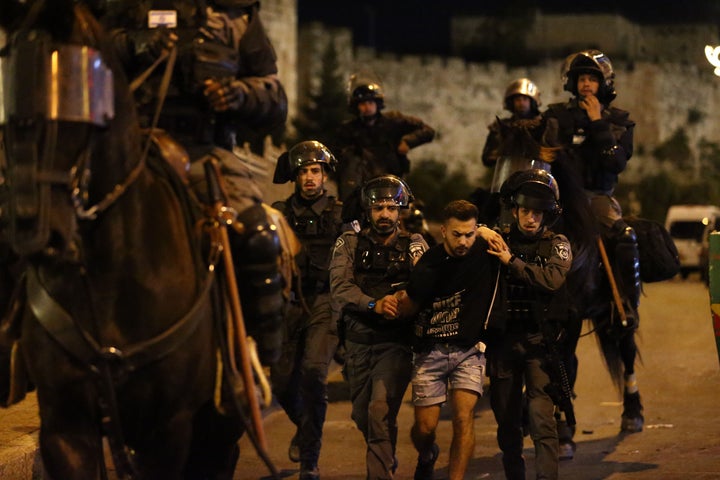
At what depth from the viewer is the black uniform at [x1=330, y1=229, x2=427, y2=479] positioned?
8.73 metres

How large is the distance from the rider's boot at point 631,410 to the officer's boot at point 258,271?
6.51 m

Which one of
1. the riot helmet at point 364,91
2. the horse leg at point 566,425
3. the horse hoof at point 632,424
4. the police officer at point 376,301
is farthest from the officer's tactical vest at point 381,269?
the riot helmet at point 364,91

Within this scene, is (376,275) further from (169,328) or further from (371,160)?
(371,160)

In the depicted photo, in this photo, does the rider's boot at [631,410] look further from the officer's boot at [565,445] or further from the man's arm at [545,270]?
the man's arm at [545,270]

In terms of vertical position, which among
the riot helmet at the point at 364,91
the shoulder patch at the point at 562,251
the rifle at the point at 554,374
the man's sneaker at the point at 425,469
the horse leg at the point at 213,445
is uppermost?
the riot helmet at the point at 364,91


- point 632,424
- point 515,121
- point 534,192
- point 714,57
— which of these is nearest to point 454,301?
point 534,192

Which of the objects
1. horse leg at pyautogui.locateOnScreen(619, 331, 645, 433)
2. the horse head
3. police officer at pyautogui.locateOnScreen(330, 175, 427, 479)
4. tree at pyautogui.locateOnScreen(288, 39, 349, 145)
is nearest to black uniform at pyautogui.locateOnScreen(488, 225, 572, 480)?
police officer at pyautogui.locateOnScreen(330, 175, 427, 479)

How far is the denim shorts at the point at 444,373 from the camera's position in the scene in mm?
8539

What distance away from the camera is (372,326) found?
888 centimetres

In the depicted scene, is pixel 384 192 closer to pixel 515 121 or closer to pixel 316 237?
pixel 316 237

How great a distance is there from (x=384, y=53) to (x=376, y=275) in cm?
6472

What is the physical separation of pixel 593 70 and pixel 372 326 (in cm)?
386

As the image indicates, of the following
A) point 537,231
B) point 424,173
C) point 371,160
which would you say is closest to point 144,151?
point 537,231

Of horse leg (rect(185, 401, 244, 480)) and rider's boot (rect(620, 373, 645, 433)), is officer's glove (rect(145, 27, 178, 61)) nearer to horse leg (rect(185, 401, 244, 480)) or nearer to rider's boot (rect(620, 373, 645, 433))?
horse leg (rect(185, 401, 244, 480))
